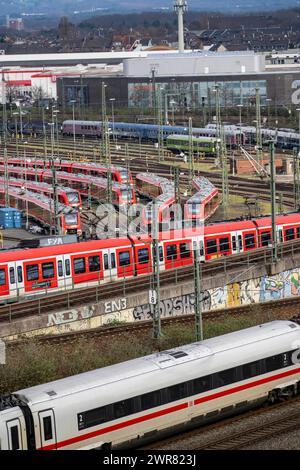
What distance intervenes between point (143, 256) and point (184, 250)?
4.57ft

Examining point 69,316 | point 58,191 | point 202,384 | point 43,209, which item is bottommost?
point 43,209

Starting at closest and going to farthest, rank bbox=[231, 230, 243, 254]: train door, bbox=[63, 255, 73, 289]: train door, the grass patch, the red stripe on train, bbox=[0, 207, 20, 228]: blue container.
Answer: the red stripe on train, the grass patch, bbox=[63, 255, 73, 289]: train door, bbox=[231, 230, 243, 254]: train door, bbox=[0, 207, 20, 228]: blue container

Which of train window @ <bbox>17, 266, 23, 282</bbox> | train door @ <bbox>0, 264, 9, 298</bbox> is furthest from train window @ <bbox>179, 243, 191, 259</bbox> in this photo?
train door @ <bbox>0, 264, 9, 298</bbox>

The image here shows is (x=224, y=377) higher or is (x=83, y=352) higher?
(x=224, y=377)

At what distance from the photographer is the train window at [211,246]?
28172 millimetres

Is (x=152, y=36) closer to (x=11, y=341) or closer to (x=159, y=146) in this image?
(x=159, y=146)

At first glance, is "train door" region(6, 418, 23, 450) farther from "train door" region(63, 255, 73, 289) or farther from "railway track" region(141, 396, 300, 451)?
"train door" region(63, 255, 73, 289)

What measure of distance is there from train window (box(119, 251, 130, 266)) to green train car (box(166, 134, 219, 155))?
30.5m

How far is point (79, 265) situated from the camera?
25828 millimetres

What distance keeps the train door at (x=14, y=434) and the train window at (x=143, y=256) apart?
13239 millimetres

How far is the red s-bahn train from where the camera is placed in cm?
2473

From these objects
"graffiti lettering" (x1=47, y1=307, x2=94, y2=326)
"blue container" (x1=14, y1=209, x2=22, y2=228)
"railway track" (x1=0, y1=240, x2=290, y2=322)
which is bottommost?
"blue container" (x1=14, y1=209, x2=22, y2=228)

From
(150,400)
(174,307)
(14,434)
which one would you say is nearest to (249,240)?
(174,307)

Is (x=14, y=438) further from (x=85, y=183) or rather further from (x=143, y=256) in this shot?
(x=85, y=183)
